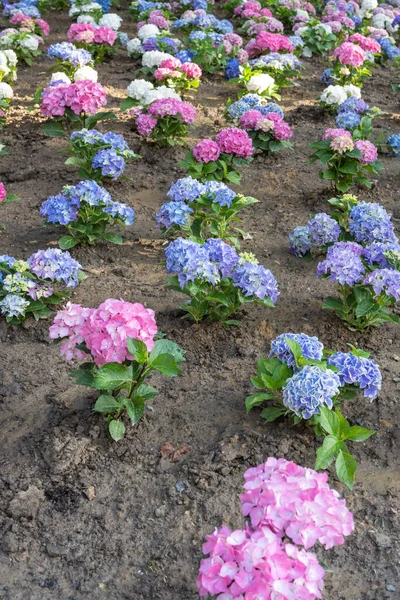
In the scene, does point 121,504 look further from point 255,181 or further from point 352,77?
point 352,77

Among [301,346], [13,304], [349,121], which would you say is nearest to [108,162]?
[13,304]

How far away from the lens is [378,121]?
6719 mm

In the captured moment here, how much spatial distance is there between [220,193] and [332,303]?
992 millimetres

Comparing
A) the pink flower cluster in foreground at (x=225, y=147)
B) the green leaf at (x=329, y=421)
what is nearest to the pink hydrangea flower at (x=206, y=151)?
the pink flower cluster in foreground at (x=225, y=147)

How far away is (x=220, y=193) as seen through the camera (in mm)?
4109

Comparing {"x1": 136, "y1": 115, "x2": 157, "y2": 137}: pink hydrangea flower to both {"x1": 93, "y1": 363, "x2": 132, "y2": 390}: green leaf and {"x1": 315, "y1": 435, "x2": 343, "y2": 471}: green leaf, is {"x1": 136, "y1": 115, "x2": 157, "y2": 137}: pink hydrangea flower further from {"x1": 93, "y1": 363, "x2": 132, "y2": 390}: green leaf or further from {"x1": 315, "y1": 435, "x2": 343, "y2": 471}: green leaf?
{"x1": 315, "y1": 435, "x2": 343, "y2": 471}: green leaf

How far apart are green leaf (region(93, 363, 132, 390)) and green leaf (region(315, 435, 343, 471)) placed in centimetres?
80

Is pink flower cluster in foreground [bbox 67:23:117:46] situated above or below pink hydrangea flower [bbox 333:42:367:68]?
below

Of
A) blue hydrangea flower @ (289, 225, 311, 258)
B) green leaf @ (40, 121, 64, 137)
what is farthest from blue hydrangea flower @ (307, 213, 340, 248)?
green leaf @ (40, 121, 64, 137)

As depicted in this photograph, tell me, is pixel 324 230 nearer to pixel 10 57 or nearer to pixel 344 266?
pixel 344 266

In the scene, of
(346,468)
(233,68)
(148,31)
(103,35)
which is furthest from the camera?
(148,31)

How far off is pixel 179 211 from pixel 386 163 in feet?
8.21

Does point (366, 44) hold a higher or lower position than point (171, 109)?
lower

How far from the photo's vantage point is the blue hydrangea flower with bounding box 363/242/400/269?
3543 millimetres
